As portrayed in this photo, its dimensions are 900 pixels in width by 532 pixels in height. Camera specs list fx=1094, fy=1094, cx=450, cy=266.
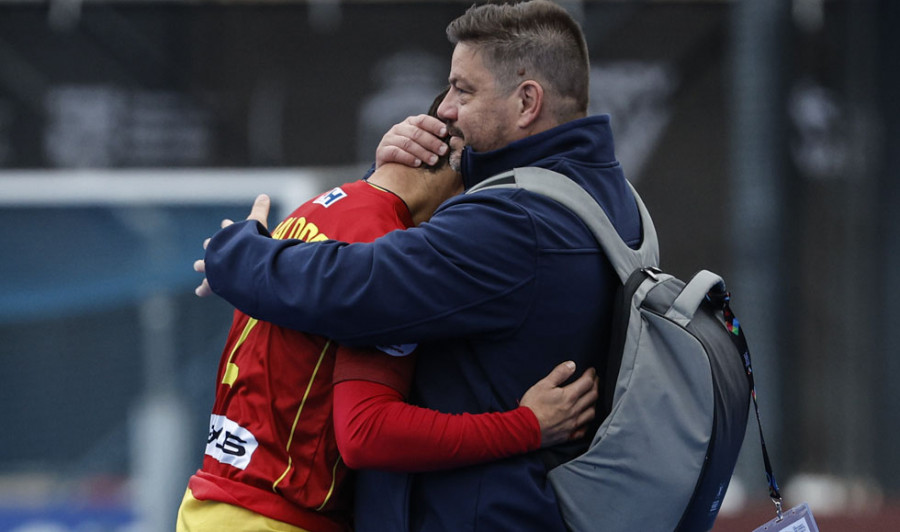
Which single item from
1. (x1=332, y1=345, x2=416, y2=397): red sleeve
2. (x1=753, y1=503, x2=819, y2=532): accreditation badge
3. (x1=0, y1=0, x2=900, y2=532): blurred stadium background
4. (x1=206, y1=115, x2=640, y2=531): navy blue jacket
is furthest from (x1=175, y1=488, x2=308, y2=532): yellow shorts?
(x1=0, y1=0, x2=900, y2=532): blurred stadium background

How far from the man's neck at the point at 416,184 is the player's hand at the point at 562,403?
46 cm

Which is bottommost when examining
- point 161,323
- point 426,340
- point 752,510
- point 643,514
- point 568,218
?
point 752,510

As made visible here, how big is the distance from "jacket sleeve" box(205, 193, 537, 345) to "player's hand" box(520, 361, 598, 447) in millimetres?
127

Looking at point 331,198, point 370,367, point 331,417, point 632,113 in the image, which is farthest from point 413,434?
point 632,113

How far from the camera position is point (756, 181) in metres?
5.09

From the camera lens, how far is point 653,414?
6.14ft

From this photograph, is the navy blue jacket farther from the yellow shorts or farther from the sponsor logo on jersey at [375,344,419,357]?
the yellow shorts

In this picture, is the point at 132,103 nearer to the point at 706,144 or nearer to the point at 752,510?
the point at 706,144

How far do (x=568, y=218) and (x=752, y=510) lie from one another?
2582mm

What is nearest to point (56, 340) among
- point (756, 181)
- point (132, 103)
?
point (132, 103)

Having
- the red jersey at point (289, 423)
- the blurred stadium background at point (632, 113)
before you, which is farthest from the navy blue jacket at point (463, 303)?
the blurred stadium background at point (632, 113)

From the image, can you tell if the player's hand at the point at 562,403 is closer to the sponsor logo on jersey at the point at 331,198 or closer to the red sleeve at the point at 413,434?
the red sleeve at the point at 413,434

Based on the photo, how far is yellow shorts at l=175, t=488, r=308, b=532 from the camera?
2031mm

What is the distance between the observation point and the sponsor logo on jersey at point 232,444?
206 cm
